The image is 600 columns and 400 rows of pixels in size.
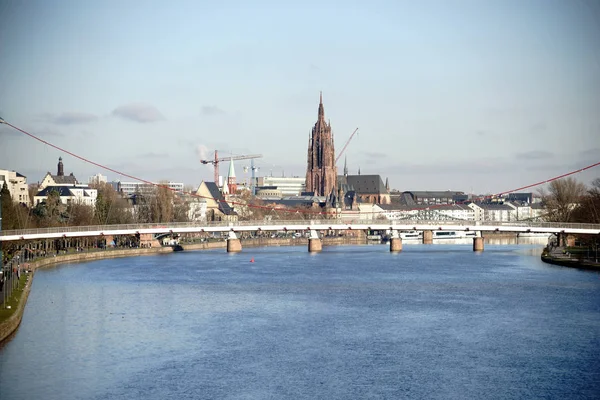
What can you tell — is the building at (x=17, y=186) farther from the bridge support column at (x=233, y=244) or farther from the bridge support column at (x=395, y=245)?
the bridge support column at (x=395, y=245)

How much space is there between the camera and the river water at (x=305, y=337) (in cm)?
3372

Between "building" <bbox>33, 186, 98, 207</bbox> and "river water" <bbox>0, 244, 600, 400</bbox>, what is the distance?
66.2 metres

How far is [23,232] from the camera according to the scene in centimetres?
7944

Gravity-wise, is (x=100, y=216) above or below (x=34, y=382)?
above

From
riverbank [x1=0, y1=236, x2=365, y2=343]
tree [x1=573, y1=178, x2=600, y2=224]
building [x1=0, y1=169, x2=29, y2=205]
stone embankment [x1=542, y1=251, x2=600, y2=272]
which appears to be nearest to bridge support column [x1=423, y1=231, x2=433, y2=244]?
riverbank [x1=0, y1=236, x2=365, y2=343]

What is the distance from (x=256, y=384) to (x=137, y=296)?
83.5 feet

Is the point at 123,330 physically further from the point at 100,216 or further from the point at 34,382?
the point at 100,216

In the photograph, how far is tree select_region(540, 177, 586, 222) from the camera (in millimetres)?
109750

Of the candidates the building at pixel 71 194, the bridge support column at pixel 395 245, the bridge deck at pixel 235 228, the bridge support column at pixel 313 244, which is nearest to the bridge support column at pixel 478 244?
the bridge deck at pixel 235 228

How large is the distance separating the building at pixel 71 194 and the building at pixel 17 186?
2187 millimetres

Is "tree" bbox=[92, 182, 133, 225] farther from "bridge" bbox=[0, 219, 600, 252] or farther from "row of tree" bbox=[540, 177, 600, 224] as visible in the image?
"row of tree" bbox=[540, 177, 600, 224]

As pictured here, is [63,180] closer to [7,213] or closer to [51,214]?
[51,214]

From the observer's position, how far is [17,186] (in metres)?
127

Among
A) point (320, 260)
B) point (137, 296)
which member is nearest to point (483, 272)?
point (320, 260)
